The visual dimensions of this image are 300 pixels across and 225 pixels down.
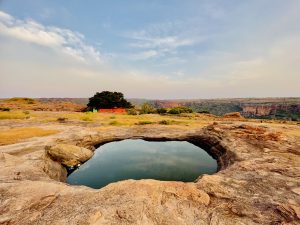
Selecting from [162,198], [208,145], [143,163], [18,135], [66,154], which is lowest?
[143,163]

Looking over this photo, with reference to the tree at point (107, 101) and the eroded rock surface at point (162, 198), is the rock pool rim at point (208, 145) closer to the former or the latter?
the eroded rock surface at point (162, 198)

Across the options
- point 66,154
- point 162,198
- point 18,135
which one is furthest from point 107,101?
point 162,198

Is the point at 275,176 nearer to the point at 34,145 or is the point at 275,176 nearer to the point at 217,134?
the point at 217,134

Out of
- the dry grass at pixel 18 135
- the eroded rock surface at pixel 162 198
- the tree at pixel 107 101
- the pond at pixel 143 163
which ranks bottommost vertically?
the pond at pixel 143 163

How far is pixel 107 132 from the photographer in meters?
20.2

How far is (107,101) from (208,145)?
36.7 m

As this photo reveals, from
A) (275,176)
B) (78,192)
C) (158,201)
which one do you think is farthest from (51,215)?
(275,176)

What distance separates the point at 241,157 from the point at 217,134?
558 centimetres

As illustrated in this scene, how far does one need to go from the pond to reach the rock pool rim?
342mm

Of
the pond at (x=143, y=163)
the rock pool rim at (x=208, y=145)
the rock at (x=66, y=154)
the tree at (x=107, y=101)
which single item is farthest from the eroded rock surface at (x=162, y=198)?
the tree at (x=107, y=101)

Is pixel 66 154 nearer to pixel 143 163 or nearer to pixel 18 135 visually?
pixel 143 163

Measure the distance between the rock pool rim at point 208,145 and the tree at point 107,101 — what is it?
32183mm

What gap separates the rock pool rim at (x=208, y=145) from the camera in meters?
13.4

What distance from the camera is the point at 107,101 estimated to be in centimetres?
5100
